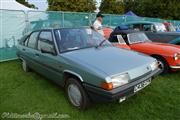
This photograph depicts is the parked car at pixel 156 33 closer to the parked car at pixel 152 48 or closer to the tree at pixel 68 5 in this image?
the parked car at pixel 152 48

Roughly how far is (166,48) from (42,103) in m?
3.76

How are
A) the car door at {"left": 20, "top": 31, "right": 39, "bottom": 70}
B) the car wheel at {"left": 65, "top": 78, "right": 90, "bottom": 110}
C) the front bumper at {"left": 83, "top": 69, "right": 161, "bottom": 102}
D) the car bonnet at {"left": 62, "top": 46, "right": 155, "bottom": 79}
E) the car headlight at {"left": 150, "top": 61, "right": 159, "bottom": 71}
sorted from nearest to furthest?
the front bumper at {"left": 83, "top": 69, "right": 161, "bottom": 102} < the car bonnet at {"left": 62, "top": 46, "right": 155, "bottom": 79} < the car wheel at {"left": 65, "top": 78, "right": 90, "bottom": 110} < the car headlight at {"left": 150, "top": 61, "right": 159, "bottom": 71} < the car door at {"left": 20, "top": 31, "right": 39, "bottom": 70}

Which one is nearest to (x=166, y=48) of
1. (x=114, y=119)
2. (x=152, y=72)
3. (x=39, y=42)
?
(x=152, y=72)

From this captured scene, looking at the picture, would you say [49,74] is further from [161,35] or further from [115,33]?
[161,35]

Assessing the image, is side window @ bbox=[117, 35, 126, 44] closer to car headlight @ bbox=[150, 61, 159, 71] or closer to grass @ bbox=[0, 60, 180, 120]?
grass @ bbox=[0, 60, 180, 120]

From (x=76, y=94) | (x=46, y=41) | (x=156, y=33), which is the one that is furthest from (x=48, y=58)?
(x=156, y=33)

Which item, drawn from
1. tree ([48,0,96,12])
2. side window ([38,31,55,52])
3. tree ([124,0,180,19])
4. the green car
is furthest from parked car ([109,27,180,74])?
tree ([124,0,180,19])

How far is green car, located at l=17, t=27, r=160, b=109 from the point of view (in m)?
3.06

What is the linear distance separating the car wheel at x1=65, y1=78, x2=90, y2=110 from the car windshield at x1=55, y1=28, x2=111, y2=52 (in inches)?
29.3

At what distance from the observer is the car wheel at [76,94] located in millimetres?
3406

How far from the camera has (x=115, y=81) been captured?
3018mm

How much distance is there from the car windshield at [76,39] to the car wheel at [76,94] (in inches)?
29.3

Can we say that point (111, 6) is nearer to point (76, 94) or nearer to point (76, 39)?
point (76, 39)

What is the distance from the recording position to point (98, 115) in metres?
3.48
